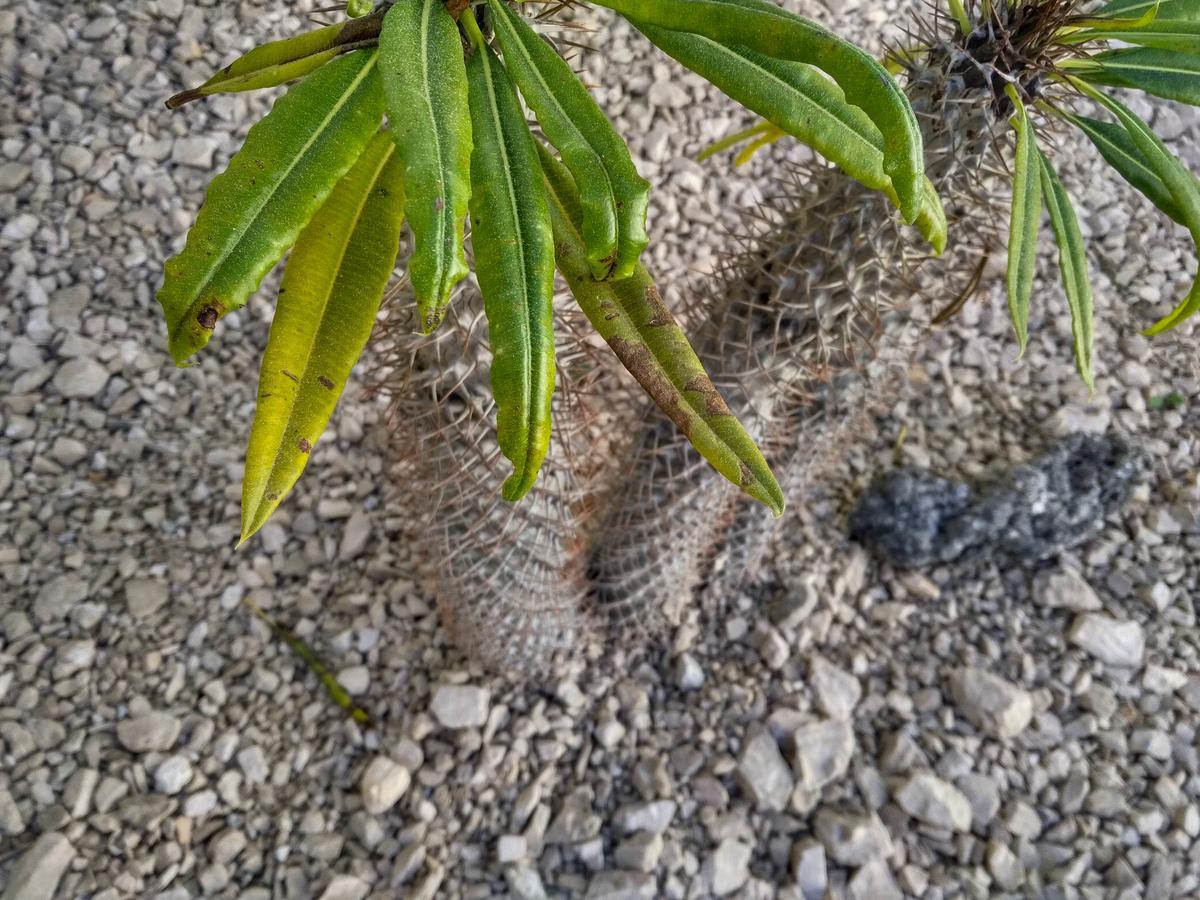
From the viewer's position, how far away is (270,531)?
5.05ft

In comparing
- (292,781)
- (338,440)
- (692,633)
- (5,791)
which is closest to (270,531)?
(338,440)

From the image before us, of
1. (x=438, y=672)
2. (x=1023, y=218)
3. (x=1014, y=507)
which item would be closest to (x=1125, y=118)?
(x=1023, y=218)

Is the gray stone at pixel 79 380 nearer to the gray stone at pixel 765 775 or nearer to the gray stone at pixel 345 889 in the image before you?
the gray stone at pixel 345 889

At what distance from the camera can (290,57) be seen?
1.84ft

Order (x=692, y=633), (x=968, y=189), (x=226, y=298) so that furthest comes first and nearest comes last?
1. (x=692, y=633)
2. (x=968, y=189)
3. (x=226, y=298)

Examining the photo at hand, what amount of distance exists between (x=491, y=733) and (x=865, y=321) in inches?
35.7

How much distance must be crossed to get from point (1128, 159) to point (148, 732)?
59.2 inches

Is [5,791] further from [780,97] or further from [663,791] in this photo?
[780,97]

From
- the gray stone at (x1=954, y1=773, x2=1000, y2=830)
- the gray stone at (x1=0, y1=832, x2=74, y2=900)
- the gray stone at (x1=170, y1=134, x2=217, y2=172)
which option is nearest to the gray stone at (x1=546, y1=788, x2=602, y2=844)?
the gray stone at (x1=954, y1=773, x2=1000, y2=830)

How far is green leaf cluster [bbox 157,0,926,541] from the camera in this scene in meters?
A: 0.47

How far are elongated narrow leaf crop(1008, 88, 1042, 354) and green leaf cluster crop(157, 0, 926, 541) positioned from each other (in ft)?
0.36

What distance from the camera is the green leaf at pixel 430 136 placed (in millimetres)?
426

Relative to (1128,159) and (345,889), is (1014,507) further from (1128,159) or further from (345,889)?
(345,889)

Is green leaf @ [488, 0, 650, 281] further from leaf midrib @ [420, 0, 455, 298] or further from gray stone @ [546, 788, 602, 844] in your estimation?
gray stone @ [546, 788, 602, 844]
